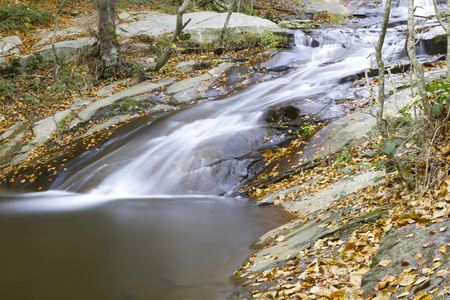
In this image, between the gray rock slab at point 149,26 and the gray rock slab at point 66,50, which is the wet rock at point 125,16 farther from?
the gray rock slab at point 66,50

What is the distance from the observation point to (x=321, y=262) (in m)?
3.74

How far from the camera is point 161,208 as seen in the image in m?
7.78

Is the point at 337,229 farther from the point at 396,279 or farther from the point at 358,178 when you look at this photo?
the point at 358,178

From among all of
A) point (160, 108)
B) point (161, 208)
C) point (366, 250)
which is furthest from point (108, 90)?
point (366, 250)

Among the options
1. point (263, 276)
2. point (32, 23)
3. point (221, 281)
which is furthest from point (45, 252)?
point (32, 23)

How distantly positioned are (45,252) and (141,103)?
819cm

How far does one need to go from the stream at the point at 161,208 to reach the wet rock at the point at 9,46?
9.35 meters

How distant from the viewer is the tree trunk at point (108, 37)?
49.5 ft

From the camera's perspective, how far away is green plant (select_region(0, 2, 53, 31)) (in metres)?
Result: 18.8

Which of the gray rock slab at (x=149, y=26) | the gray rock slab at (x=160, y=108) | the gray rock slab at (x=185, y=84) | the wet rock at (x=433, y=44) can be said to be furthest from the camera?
the gray rock slab at (x=149, y=26)

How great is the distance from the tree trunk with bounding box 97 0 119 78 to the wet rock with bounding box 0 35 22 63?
16.1 feet

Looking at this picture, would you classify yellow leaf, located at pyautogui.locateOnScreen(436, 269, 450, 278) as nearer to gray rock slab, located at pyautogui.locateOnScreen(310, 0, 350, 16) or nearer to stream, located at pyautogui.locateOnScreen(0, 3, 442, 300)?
stream, located at pyautogui.locateOnScreen(0, 3, 442, 300)

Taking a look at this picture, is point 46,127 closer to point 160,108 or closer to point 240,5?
point 160,108

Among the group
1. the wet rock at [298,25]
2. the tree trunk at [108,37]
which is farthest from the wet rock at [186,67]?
the wet rock at [298,25]
